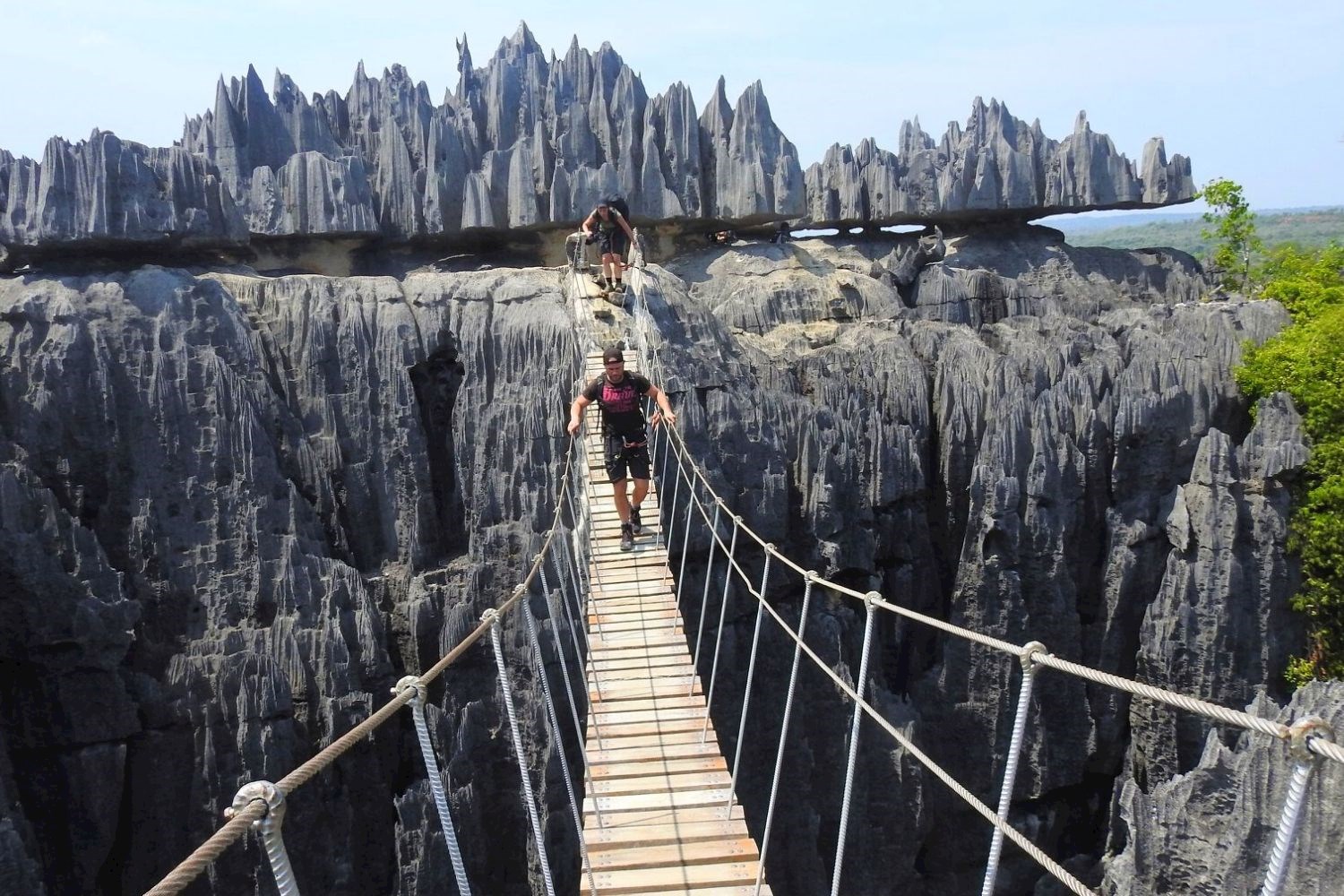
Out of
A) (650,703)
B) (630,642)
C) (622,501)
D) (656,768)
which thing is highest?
(622,501)

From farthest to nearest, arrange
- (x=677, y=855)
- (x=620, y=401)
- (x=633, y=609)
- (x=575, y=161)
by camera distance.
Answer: (x=575, y=161)
(x=620, y=401)
(x=633, y=609)
(x=677, y=855)

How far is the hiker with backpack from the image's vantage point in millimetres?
10227

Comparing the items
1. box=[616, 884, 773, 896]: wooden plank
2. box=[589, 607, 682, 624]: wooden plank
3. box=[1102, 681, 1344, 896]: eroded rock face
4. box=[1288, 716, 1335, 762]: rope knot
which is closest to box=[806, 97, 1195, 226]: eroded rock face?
box=[1102, 681, 1344, 896]: eroded rock face

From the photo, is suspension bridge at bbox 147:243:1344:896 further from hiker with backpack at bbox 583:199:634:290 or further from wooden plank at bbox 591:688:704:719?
hiker with backpack at bbox 583:199:634:290

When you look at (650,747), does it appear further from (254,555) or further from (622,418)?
(254,555)

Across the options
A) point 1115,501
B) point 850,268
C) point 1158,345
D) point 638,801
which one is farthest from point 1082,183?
point 638,801

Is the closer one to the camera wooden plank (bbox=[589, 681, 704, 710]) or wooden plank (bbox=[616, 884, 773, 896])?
wooden plank (bbox=[616, 884, 773, 896])

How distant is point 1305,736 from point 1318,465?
12.5 metres

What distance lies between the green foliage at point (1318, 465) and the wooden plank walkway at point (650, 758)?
949 cm

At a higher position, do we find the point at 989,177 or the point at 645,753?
the point at 989,177

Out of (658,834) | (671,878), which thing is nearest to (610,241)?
(658,834)

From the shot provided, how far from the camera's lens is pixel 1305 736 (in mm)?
1657

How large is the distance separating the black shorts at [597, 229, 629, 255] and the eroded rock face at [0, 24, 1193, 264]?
21.5 feet

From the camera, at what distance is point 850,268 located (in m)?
18.5
